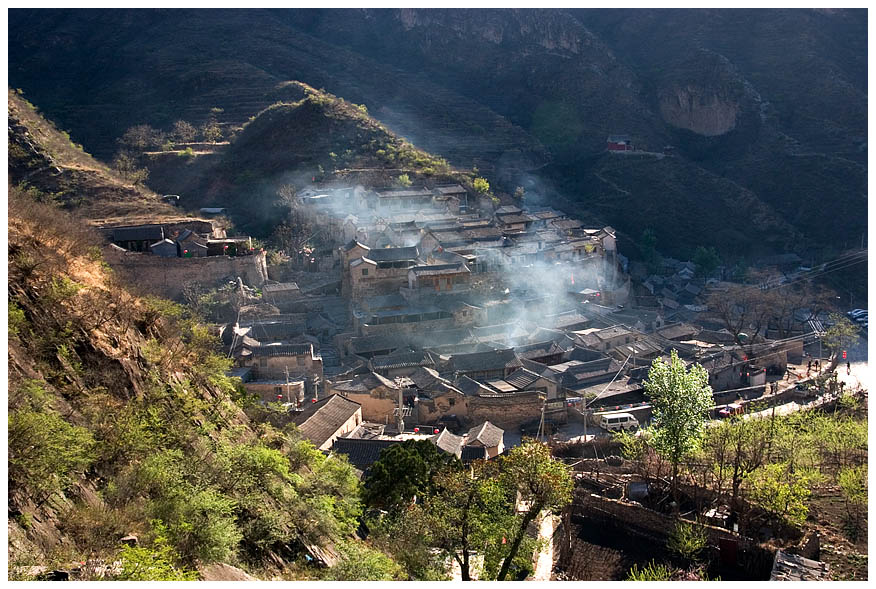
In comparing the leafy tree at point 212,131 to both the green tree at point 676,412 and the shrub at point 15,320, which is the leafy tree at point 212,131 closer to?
the green tree at point 676,412

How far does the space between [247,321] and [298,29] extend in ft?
155

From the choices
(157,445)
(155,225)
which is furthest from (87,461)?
(155,225)

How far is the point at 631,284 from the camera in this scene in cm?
3703

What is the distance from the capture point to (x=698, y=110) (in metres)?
58.8

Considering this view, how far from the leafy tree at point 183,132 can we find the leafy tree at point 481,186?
17.4 m

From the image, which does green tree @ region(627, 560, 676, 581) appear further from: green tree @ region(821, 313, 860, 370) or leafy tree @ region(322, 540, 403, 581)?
green tree @ region(821, 313, 860, 370)

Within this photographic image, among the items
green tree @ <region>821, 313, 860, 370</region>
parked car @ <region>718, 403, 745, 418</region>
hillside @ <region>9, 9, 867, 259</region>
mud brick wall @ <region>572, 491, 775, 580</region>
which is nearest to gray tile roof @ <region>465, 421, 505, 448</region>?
mud brick wall @ <region>572, 491, 775, 580</region>

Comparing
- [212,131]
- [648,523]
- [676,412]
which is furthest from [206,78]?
[648,523]

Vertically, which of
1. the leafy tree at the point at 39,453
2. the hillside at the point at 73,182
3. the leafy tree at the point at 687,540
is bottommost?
the leafy tree at the point at 687,540

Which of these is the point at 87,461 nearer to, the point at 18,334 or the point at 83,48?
the point at 18,334

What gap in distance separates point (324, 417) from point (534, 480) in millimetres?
9253

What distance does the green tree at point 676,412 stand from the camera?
1728cm

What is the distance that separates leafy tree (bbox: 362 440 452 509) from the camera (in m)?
15.4

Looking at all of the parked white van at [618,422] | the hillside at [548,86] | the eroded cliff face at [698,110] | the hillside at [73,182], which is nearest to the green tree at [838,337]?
the parked white van at [618,422]
